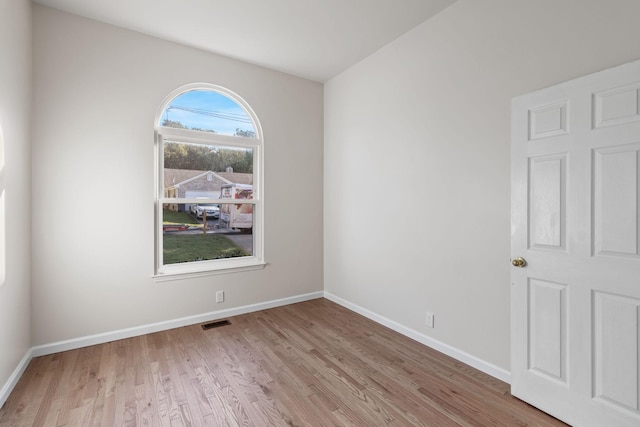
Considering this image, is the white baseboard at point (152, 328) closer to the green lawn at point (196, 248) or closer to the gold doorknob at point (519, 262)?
the green lawn at point (196, 248)

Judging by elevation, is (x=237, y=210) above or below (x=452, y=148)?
below

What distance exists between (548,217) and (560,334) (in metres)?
0.72

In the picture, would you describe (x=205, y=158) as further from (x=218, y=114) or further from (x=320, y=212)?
(x=320, y=212)

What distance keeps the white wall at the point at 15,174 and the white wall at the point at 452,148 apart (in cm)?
303

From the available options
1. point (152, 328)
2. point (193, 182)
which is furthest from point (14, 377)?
point (193, 182)

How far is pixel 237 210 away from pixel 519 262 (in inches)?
115

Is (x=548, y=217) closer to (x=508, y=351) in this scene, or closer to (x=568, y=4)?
(x=508, y=351)

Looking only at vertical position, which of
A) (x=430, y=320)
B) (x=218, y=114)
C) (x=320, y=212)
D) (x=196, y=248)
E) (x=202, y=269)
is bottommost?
(x=430, y=320)

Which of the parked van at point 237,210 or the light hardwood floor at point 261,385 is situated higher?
the parked van at point 237,210

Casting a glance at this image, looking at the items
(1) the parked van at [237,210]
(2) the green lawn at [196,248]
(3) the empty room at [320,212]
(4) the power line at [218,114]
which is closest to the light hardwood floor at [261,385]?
(3) the empty room at [320,212]

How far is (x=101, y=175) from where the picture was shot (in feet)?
9.52

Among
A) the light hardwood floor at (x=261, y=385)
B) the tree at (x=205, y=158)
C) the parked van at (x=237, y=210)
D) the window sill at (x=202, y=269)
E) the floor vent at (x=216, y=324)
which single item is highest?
the tree at (x=205, y=158)

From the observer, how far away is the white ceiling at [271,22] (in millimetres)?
2615

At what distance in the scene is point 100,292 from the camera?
292 centimetres
